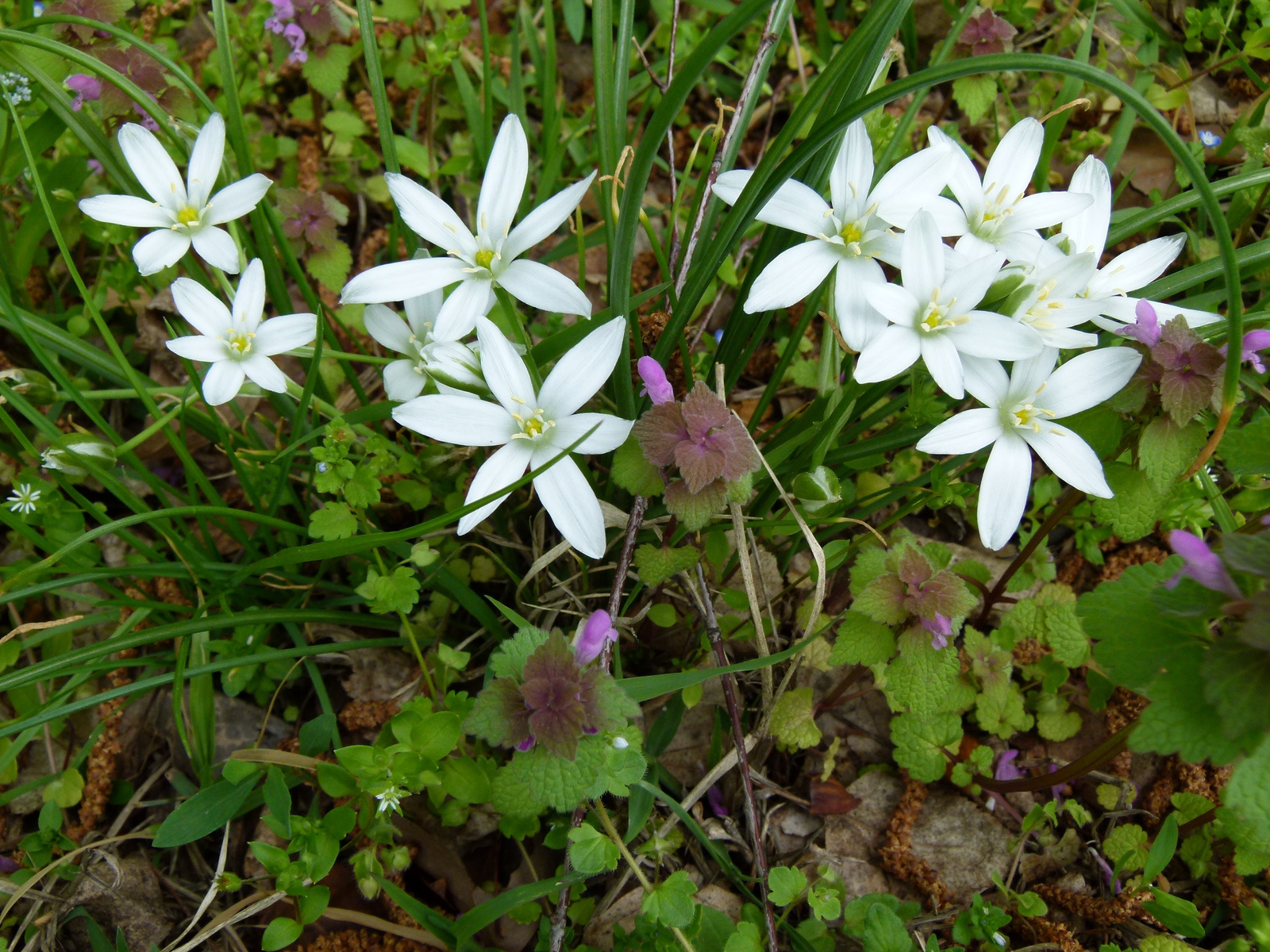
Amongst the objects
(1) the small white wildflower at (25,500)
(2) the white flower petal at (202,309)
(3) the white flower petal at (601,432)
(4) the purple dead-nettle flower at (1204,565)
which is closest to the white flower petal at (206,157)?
(2) the white flower petal at (202,309)

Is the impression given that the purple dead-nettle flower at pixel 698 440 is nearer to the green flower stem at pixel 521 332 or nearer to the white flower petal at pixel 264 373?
the green flower stem at pixel 521 332

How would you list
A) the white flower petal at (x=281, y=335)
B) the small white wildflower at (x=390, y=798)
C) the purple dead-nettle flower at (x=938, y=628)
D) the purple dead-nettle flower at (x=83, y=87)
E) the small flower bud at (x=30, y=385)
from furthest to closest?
the purple dead-nettle flower at (x=83, y=87)
the small flower bud at (x=30, y=385)
the white flower petal at (x=281, y=335)
the small white wildflower at (x=390, y=798)
the purple dead-nettle flower at (x=938, y=628)

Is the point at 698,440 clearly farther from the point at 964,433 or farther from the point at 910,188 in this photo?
the point at 910,188

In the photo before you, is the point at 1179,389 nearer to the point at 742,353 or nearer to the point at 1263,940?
the point at 742,353

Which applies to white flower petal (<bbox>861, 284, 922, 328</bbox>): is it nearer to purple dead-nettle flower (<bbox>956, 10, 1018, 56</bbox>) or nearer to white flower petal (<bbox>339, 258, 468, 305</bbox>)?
white flower petal (<bbox>339, 258, 468, 305</bbox>)

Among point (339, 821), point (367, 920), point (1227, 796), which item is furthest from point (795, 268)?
point (367, 920)

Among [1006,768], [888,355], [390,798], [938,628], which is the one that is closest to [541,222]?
[888,355]

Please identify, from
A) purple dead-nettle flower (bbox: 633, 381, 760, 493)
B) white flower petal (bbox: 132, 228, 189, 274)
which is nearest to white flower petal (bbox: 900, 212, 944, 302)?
purple dead-nettle flower (bbox: 633, 381, 760, 493)
